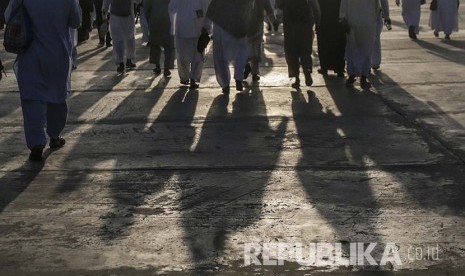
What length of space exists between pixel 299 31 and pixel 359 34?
0.77 meters

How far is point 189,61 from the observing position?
14.2m

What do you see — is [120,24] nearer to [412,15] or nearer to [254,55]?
[254,55]

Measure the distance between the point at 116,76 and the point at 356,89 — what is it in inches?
147

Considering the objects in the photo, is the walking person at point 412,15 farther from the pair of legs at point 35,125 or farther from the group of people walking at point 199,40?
the pair of legs at point 35,125

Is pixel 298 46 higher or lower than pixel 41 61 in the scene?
lower

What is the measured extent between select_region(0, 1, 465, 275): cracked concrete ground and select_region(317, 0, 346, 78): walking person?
2.70ft

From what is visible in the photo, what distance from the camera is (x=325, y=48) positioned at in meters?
15.0

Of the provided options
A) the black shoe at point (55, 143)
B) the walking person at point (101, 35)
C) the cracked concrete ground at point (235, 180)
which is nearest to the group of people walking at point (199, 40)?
the black shoe at point (55, 143)

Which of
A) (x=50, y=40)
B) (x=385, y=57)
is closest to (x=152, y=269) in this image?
(x=50, y=40)

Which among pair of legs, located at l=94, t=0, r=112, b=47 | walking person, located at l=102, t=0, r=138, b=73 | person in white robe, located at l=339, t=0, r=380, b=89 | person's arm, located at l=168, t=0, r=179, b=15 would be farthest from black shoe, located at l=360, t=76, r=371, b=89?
pair of legs, located at l=94, t=0, r=112, b=47

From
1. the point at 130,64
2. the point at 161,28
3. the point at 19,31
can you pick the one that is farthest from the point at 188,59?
the point at 19,31

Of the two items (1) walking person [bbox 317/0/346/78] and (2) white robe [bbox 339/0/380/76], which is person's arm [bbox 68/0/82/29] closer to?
(2) white robe [bbox 339/0/380/76]

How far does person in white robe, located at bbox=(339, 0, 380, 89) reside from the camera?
1333 cm

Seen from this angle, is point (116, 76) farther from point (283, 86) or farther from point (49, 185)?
point (49, 185)
